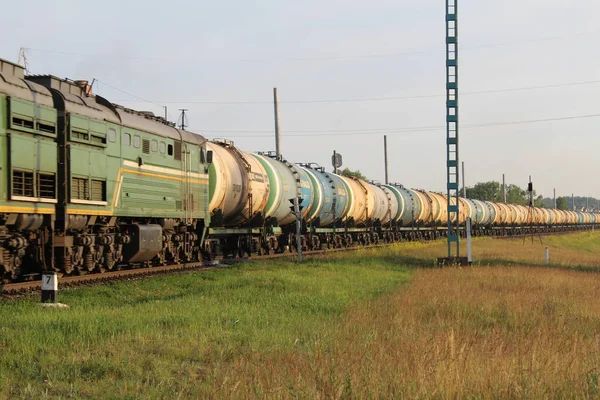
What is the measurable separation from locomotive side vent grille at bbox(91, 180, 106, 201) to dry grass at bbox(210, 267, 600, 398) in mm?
7557

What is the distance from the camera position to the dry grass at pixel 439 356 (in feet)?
20.9

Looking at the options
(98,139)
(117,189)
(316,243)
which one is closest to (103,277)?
(117,189)

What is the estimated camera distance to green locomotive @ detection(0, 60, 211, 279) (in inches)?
558

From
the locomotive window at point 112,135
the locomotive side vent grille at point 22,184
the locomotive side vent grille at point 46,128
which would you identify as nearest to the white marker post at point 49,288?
the locomotive side vent grille at point 22,184

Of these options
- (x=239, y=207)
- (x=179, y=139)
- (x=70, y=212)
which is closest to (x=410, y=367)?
(x=70, y=212)

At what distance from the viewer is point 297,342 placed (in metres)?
8.99

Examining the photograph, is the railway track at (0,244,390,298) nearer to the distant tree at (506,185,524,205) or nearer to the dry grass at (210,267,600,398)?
the dry grass at (210,267,600,398)

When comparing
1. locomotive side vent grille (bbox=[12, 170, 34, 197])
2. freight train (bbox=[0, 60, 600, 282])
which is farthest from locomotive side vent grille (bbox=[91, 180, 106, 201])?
locomotive side vent grille (bbox=[12, 170, 34, 197])

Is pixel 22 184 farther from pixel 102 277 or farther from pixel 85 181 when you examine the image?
pixel 102 277

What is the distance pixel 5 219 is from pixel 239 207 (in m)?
11.6

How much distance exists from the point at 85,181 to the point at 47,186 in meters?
1.29

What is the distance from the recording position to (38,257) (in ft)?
49.9

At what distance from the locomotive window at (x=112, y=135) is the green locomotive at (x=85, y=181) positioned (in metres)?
0.06

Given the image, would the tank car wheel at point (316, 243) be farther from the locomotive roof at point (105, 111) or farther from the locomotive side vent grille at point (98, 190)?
the locomotive side vent grille at point (98, 190)
